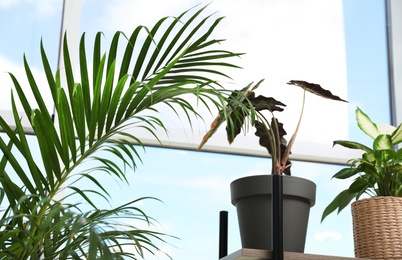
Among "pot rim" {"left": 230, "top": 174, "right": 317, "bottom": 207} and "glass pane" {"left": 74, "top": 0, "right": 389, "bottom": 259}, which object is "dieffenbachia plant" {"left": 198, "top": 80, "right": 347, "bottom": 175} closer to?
"pot rim" {"left": 230, "top": 174, "right": 317, "bottom": 207}

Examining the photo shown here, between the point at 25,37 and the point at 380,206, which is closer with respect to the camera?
the point at 380,206

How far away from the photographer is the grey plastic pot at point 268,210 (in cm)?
191

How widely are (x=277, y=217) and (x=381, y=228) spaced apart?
1.31 feet

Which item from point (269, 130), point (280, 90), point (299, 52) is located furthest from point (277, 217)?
point (299, 52)

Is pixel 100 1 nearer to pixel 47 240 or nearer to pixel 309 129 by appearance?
pixel 309 129

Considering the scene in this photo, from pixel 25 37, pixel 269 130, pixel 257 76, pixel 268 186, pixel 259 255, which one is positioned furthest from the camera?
pixel 257 76

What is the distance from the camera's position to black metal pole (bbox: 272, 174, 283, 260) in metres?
1.73

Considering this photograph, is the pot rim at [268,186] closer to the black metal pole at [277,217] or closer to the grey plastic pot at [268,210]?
the grey plastic pot at [268,210]

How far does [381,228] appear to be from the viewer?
6.49 ft

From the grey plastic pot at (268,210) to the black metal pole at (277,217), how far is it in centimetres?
14

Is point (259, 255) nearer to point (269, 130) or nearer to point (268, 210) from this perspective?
point (268, 210)

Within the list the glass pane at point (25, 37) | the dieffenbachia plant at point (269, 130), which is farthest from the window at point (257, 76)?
the dieffenbachia plant at point (269, 130)

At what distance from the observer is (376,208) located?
199cm

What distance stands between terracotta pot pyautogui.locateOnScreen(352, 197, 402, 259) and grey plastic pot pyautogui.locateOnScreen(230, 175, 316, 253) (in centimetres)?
18
